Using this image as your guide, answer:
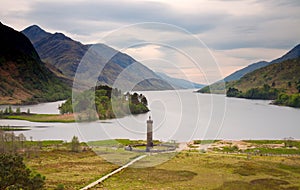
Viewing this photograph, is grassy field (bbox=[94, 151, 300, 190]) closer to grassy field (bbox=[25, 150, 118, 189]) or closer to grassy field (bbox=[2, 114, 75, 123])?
grassy field (bbox=[25, 150, 118, 189])

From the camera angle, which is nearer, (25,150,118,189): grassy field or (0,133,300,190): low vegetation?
(0,133,300,190): low vegetation

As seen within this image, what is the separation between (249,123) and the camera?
98750mm

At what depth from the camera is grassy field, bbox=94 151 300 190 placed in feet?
115

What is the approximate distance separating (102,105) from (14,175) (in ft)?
290

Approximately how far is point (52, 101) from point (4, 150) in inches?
5603

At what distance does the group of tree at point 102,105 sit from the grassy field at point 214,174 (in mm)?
56322

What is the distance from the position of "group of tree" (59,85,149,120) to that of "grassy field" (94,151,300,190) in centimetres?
5632

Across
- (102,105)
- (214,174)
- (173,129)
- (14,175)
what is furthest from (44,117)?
(14,175)

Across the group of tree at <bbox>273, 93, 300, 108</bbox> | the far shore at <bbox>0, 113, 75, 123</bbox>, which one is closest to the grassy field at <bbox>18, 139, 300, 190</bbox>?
the far shore at <bbox>0, 113, 75, 123</bbox>

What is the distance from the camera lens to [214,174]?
39719 millimetres

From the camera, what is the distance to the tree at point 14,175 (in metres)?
24.3

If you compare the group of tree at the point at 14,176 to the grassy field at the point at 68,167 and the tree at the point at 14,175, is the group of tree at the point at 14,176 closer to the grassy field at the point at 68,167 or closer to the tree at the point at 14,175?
the tree at the point at 14,175

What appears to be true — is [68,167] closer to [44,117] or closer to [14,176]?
[14,176]

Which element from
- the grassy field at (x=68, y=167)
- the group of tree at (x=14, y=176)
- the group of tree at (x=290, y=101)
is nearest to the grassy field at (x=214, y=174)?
the grassy field at (x=68, y=167)
